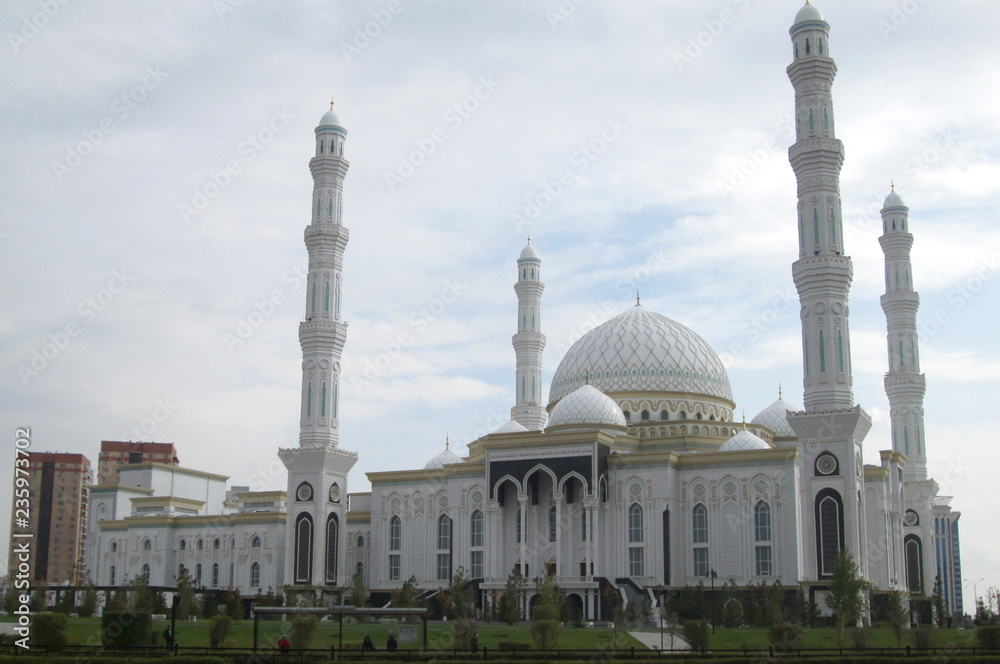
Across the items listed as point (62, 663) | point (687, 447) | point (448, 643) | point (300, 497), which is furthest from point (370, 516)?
point (62, 663)

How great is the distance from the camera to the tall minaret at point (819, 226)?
A: 47.3m

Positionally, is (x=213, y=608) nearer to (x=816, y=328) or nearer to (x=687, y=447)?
(x=687, y=447)

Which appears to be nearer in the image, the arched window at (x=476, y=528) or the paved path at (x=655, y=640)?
the paved path at (x=655, y=640)

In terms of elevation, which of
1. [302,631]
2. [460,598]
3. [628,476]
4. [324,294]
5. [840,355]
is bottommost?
[302,631]

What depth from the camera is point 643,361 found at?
6197cm

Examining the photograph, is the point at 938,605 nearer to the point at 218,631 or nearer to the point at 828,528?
the point at 828,528

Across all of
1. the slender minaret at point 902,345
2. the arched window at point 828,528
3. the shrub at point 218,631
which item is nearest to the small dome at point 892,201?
the slender minaret at point 902,345

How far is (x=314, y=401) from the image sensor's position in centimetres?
5709

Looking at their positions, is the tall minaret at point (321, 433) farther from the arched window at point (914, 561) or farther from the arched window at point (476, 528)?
the arched window at point (914, 561)

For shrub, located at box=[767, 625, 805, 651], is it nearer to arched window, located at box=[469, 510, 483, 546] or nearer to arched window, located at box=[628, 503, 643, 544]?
arched window, located at box=[628, 503, 643, 544]

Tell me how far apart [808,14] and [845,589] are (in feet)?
84.1

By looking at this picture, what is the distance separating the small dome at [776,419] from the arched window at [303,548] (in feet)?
83.9

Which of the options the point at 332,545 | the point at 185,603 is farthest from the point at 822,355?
the point at 185,603

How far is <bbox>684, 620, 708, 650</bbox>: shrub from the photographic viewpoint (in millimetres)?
30047
